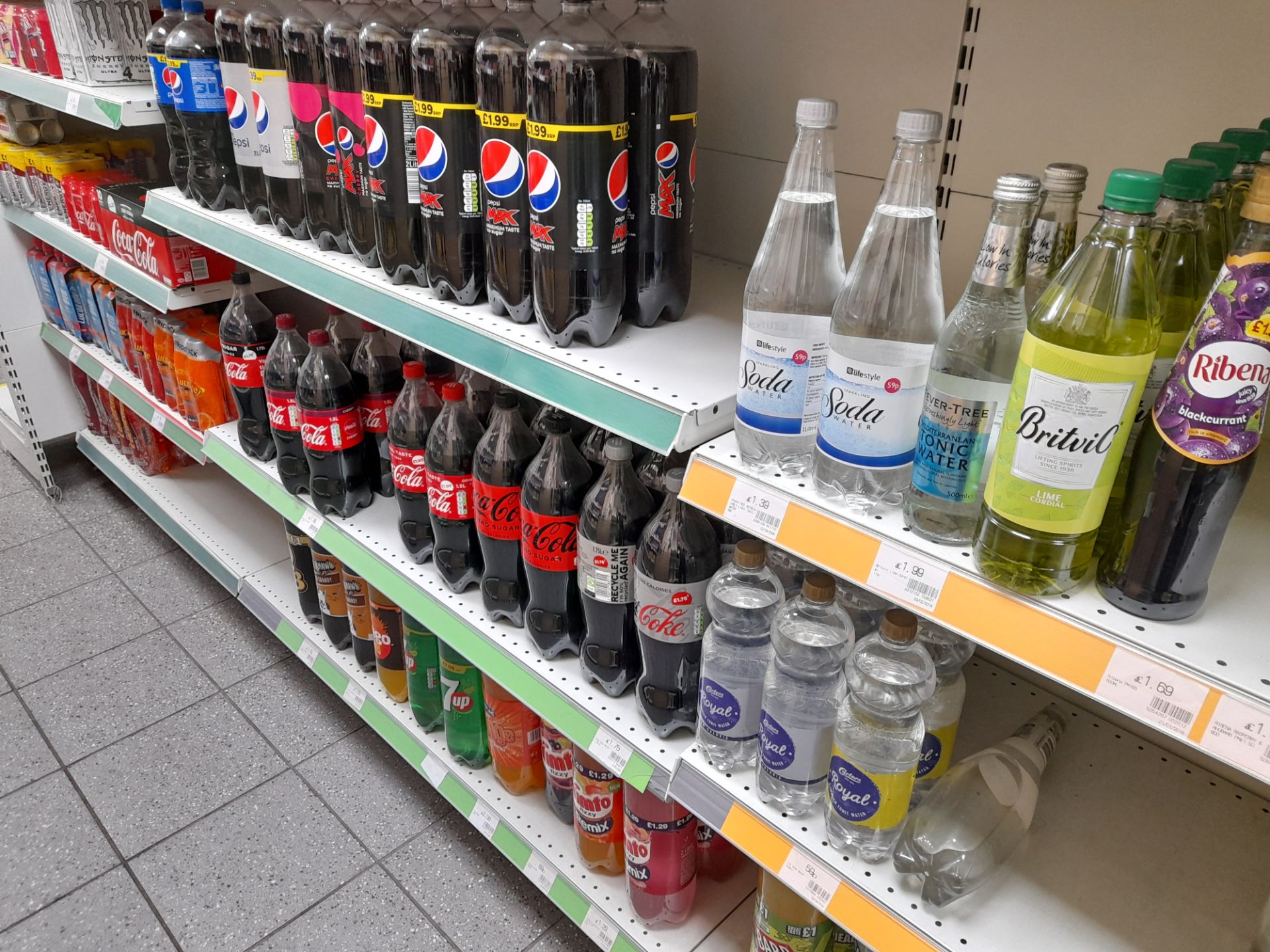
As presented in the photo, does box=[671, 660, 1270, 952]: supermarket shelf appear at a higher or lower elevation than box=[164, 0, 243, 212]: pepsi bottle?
lower

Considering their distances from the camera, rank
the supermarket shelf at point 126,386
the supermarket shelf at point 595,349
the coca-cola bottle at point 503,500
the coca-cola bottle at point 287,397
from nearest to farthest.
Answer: the supermarket shelf at point 595,349, the coca-cola bottle at point 503,500, the coca-cola bottle at point 287,397, the supermarket shelf at point 126,386

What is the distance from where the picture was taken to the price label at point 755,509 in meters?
0.89

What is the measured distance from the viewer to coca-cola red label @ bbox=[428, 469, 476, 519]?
1.53m

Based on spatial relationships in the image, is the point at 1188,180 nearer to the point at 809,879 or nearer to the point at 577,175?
the point at 577,175

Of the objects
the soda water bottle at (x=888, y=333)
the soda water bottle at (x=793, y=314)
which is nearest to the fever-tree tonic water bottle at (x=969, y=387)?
the soda water bottle at (x=888, y=333)

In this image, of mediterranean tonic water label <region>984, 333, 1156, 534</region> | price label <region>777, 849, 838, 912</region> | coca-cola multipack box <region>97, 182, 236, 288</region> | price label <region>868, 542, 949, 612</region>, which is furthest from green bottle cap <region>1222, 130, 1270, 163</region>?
coca-cola multipack box <region>97, 182, 236, 288</region>

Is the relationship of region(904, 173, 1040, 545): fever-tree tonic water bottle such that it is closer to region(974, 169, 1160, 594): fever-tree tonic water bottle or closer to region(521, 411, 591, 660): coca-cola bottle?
region(974, 169, 1160, 594): fever-tree tonic water bottle

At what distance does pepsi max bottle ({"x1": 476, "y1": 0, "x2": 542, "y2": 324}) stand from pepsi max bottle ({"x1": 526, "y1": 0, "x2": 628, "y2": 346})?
0.05 m

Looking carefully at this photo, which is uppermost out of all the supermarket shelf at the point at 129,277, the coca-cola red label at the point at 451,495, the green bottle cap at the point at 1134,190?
the green bottle cap at the point at 1134,190

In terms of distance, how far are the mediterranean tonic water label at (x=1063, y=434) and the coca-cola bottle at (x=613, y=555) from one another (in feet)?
1.98

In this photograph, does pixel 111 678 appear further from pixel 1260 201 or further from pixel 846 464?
pixel 1260 201

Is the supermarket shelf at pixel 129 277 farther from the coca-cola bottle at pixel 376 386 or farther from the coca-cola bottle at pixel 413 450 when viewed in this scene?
the coca-cola bottle at pixel 413 450

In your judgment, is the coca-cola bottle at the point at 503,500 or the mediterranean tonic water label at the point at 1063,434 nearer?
the mediterranean tonic water label at the point at 1063,434

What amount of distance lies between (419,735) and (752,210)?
132 cm
